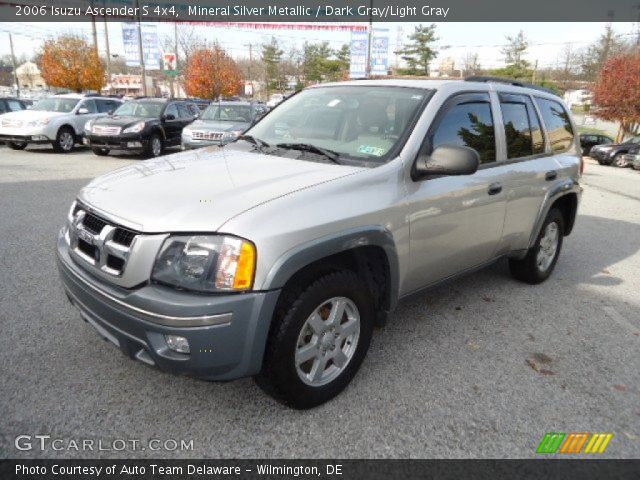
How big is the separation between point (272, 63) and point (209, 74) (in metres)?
32.5

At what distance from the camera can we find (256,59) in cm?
6875

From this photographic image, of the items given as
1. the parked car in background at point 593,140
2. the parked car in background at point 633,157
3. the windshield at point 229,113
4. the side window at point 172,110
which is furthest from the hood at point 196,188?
the parked car in background at point 593,140

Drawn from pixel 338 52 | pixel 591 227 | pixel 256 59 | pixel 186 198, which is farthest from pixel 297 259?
pixel 256 59

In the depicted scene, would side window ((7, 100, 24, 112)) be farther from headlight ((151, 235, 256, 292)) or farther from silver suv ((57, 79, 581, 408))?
headlight ((151, 235, 256, 292))

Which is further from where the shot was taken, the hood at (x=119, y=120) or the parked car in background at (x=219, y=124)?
the hood at (x=119, y=120)

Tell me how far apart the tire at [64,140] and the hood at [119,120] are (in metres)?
1.46

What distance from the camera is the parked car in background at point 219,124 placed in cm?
1195

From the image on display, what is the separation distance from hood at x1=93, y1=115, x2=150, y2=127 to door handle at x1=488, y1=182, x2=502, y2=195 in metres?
11.6

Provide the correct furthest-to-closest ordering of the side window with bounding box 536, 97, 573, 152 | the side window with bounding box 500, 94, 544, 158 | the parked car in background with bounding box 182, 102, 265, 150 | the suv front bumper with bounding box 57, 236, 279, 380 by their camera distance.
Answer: the parked car in background with bounding box 182, 102, 265, 150 → the side window with bounding box 536, 97, 573, 152 → the side window with bounding box 500, 94, 544, 158 → the suv front bumper with bounding box 57, 236, 279, 380

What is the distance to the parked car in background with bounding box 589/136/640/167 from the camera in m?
20.2

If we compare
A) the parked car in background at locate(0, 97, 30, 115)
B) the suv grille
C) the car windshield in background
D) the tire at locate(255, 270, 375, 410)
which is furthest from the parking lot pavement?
the parked car in background at locate(0, 97, 30, 115)

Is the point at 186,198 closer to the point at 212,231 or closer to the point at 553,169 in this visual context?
the point at 212,231

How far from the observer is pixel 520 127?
13.1ft

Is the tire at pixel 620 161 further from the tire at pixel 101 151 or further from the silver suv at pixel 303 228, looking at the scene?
the tire at pixel 101 151
